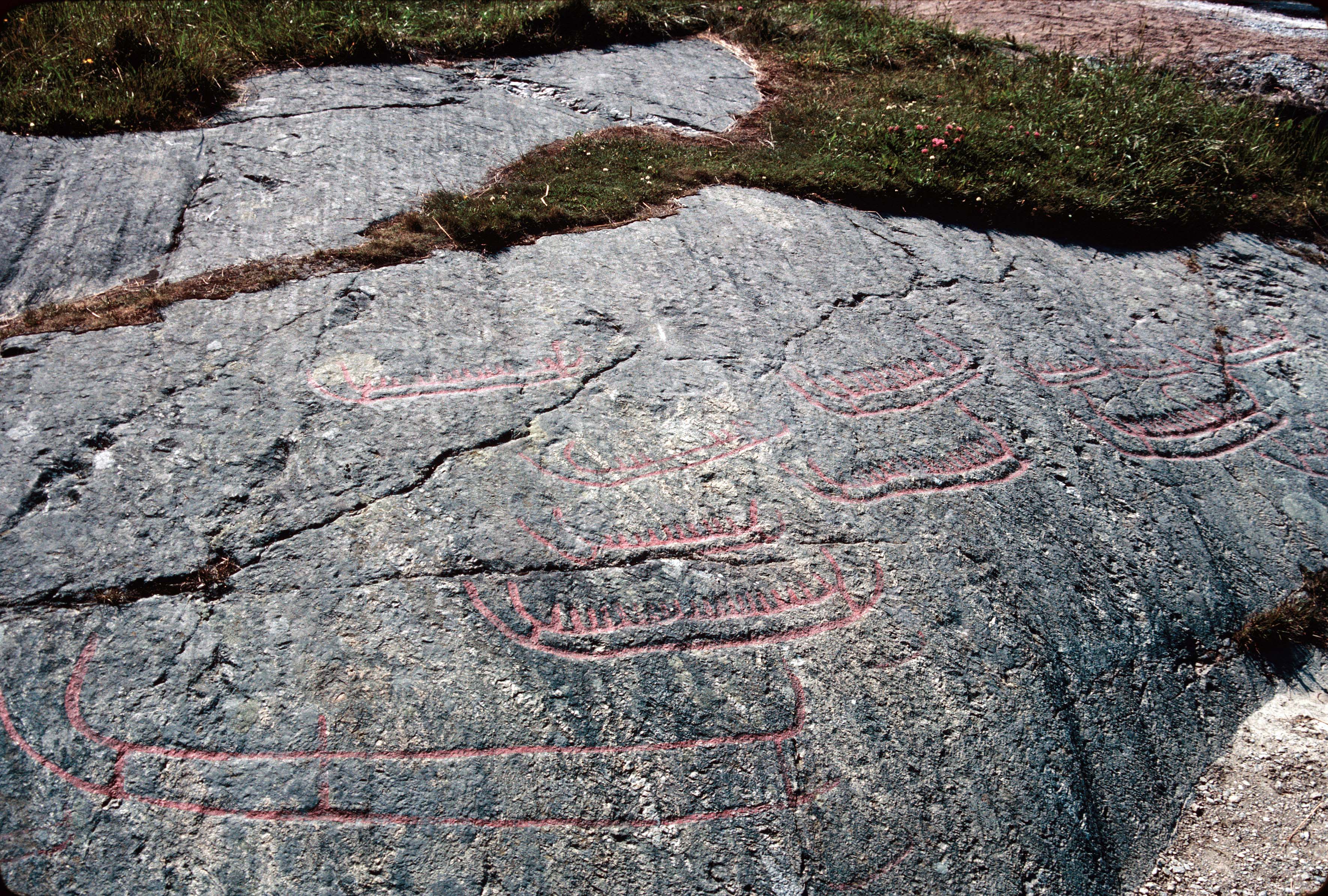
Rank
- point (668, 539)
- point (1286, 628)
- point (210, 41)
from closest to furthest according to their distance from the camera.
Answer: point (668, 539)
point (1286, 628)
point (210, 41)

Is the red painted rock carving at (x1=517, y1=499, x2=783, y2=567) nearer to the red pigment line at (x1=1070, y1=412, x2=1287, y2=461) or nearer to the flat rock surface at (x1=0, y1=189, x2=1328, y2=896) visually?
the flat rock surface at (x1=0, y1=189, x2=1328, y2=896)

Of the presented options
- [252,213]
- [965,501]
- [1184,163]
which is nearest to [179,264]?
[252,213]

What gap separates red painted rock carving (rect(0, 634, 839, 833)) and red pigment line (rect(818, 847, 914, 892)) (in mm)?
198

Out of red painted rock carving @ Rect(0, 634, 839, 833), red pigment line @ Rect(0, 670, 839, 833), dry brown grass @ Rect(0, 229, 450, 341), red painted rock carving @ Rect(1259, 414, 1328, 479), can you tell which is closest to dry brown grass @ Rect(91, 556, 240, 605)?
red painted rock carving @ Rect(0, 634, 839, 833)

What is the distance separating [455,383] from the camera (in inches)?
122

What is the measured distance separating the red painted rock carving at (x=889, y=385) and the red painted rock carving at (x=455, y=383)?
2.73ft

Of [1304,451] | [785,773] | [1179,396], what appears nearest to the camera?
[785,773]

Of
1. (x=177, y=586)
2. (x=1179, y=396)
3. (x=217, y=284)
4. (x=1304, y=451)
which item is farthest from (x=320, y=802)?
(x=1304, y=451)

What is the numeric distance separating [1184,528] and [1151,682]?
65cm

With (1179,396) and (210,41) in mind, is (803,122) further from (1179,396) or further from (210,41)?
(210,41)

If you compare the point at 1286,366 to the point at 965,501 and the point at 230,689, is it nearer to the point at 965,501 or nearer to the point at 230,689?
the point at 965,501

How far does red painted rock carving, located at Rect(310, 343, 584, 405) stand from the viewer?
118 inches

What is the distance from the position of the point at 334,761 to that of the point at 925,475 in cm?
199

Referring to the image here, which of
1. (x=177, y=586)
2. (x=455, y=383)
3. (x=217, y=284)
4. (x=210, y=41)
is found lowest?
(x=177, y=586)
